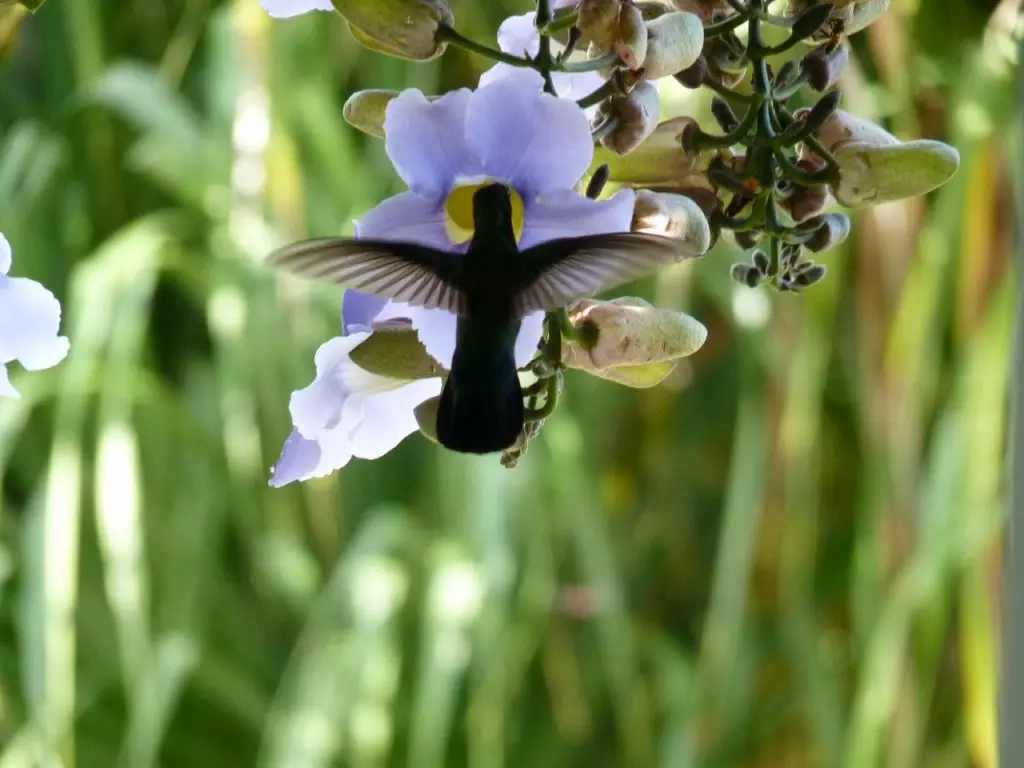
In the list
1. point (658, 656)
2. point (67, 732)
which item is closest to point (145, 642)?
point (67, 732)

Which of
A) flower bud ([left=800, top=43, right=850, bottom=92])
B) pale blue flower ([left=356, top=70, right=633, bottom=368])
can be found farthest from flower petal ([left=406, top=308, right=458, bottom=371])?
flower bud ([left=800, top=43, right=850, bottom=92])

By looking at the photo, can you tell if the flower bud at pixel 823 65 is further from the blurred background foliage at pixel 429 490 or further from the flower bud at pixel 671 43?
the blurred background foliage at pixel 429 490

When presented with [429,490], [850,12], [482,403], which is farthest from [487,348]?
[429,490]

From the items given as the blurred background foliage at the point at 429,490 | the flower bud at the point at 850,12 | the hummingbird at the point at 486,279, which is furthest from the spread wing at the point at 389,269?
the blurred background foliage at the point at 429,490

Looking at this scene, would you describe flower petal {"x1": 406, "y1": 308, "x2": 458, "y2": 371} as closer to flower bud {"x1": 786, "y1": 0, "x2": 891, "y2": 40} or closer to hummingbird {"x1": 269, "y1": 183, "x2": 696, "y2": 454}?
hummingbird {"x1": 269, "y1": 183, "x2": 696, "y2": 454}

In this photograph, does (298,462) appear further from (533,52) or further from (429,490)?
(429,490)

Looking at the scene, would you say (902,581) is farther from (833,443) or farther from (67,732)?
(67,732)
